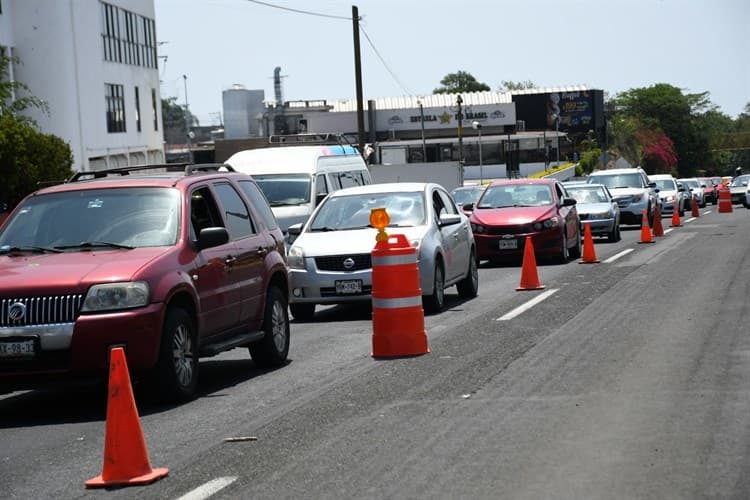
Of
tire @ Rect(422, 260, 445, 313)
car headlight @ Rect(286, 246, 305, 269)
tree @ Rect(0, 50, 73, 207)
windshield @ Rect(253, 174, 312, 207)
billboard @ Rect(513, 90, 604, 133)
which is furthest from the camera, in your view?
billboard @ Rect(513, 90, 604, 133)

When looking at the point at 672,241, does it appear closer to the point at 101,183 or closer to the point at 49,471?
the point at 101,183

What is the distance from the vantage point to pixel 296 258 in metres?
16.2

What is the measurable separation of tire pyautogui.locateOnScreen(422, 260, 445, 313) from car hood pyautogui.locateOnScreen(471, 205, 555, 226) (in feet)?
26.2

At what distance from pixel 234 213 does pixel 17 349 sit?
10.2 feet

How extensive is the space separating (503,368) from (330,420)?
2.42 m

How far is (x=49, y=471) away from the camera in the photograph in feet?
25.1

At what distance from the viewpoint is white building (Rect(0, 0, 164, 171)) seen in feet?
159

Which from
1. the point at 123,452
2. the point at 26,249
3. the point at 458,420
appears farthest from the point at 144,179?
the point at 123,452

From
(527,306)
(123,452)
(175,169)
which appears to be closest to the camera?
(123,452)

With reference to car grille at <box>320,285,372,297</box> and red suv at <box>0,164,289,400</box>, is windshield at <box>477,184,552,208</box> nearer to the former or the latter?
car grille at <box>320,285,372,297</box>

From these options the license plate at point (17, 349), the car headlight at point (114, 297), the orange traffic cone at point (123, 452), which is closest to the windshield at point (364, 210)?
the car headlight at point (114, 297)

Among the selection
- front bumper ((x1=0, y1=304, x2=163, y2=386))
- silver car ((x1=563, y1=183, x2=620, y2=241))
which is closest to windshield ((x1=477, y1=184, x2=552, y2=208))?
silver car ((x1=563, y1=183, x2=620, y2=241))

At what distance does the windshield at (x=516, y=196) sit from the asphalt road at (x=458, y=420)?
34.7 ft

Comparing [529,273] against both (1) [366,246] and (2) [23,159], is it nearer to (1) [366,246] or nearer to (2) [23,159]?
(1) [366,246]
